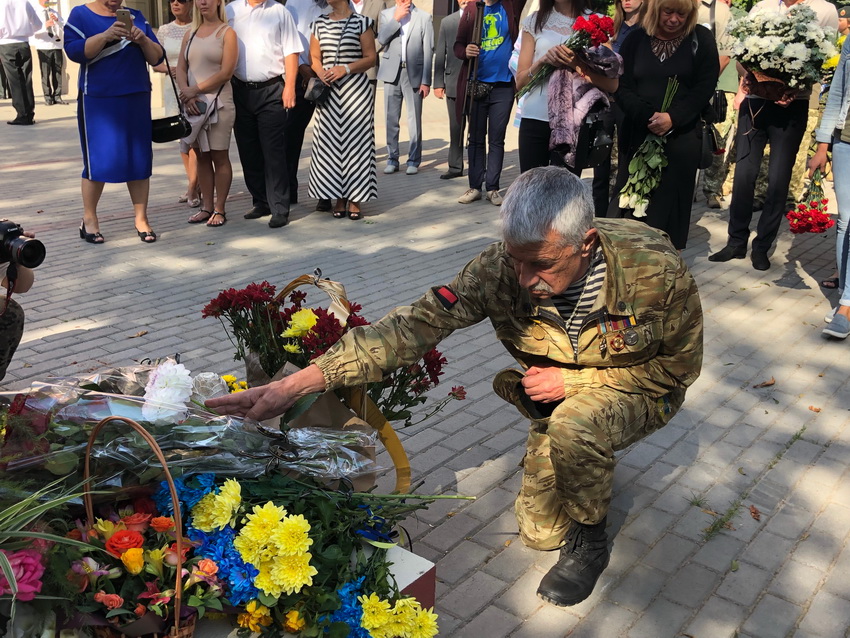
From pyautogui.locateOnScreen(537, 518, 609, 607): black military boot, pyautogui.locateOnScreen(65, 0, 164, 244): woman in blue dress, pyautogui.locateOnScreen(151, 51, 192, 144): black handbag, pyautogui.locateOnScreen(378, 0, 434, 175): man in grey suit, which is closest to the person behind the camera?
pyautogui.locateOnScreen(537, 518, 609, 607): black military boot

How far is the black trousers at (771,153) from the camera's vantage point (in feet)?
22.4

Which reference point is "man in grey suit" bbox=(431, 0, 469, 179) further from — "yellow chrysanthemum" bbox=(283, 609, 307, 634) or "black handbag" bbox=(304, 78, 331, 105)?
"yellow chrysanthemum" bbox=(283, 609, 307, 634)

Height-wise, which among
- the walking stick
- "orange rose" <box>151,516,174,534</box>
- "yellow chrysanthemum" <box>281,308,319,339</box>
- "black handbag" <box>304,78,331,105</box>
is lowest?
"orange rose" <box>151,516,174,534</box>

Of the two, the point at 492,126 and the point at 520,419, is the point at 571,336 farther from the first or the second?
the point at 492,126

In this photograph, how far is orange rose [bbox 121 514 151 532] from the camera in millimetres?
2416

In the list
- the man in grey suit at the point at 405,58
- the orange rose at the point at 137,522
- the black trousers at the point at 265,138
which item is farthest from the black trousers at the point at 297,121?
the orange rose at the point at 137,522

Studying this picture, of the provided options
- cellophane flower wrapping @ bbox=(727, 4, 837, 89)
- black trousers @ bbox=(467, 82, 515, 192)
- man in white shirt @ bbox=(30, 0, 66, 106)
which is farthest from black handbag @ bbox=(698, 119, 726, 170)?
man in white shirt @ bbox=(30, 0, 66, 106)

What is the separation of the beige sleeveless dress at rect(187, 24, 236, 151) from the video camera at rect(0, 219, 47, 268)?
4500mm

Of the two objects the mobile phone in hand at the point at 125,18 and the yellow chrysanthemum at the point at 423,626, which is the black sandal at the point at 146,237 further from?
the yellow chrysanthemum at the point at 423,626

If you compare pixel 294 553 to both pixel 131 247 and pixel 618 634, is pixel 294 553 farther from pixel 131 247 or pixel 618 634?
pixel 131 247

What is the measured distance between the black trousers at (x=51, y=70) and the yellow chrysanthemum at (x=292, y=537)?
13.6m

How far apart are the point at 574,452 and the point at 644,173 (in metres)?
3.97

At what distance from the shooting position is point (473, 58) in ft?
28.6

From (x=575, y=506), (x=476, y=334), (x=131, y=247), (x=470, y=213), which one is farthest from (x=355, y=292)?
(x=575, y=506)
